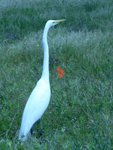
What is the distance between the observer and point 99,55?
9547mm

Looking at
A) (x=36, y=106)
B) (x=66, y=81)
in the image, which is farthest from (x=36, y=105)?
(x=66, y=81)

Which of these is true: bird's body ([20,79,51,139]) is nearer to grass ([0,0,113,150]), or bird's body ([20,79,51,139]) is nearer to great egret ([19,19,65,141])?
great egret ([19,19,65,141])

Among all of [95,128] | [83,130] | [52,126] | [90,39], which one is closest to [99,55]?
[90,39]

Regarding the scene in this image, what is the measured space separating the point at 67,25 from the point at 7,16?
2701mm

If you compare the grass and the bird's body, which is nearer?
the grass

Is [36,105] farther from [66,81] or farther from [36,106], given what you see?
[66,81]

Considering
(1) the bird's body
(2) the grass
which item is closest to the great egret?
(1) the bird's body

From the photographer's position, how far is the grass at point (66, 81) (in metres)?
4.98

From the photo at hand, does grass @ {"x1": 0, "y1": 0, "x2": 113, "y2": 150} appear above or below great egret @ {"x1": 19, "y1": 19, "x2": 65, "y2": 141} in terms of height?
below

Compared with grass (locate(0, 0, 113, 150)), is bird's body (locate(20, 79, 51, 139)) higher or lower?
higher

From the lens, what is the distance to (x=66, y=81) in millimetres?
8141

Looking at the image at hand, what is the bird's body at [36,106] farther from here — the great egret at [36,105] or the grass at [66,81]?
the grass at [66,81]

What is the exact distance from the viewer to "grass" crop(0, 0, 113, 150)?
4.98m

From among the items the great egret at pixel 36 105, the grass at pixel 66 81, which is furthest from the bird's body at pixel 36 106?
the grass at pixel 66 81
